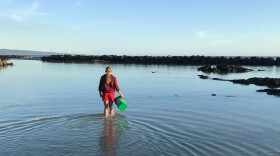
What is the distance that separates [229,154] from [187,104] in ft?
30.2

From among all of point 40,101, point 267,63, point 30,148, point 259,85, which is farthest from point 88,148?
point 267,63

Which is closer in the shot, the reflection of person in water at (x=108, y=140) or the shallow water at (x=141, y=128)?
the reflection of person in water at (x=108, y=140)

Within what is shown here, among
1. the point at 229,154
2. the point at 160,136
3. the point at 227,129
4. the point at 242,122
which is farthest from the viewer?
the point at 242,122

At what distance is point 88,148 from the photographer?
910cm

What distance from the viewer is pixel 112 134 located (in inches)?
423

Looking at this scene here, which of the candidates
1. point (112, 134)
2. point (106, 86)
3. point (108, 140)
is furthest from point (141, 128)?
point (106, 86)

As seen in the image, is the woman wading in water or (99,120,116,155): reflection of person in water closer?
(99,120,116,155): reflection of person in water

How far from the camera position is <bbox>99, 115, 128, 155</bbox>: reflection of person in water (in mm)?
9133

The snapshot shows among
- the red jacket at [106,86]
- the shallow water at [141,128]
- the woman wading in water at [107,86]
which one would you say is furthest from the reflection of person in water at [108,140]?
the red jacket at [106,86]

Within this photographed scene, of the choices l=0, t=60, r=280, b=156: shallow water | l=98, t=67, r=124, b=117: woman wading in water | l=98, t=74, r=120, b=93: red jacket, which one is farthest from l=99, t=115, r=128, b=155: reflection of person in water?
l=98, t=74, r=120, b=93: red jacket

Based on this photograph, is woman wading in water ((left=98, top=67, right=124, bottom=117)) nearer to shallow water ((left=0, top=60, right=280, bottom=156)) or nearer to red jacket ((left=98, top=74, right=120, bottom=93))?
red jacket ((left=98, top=74, right=120, bottom=93))

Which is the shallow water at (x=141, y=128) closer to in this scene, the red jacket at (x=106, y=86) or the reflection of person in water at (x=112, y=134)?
the reflection of person in water at (x=112, y=134)

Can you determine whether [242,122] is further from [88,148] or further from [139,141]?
[88,148]

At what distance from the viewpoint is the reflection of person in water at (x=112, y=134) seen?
9133 millimetres
